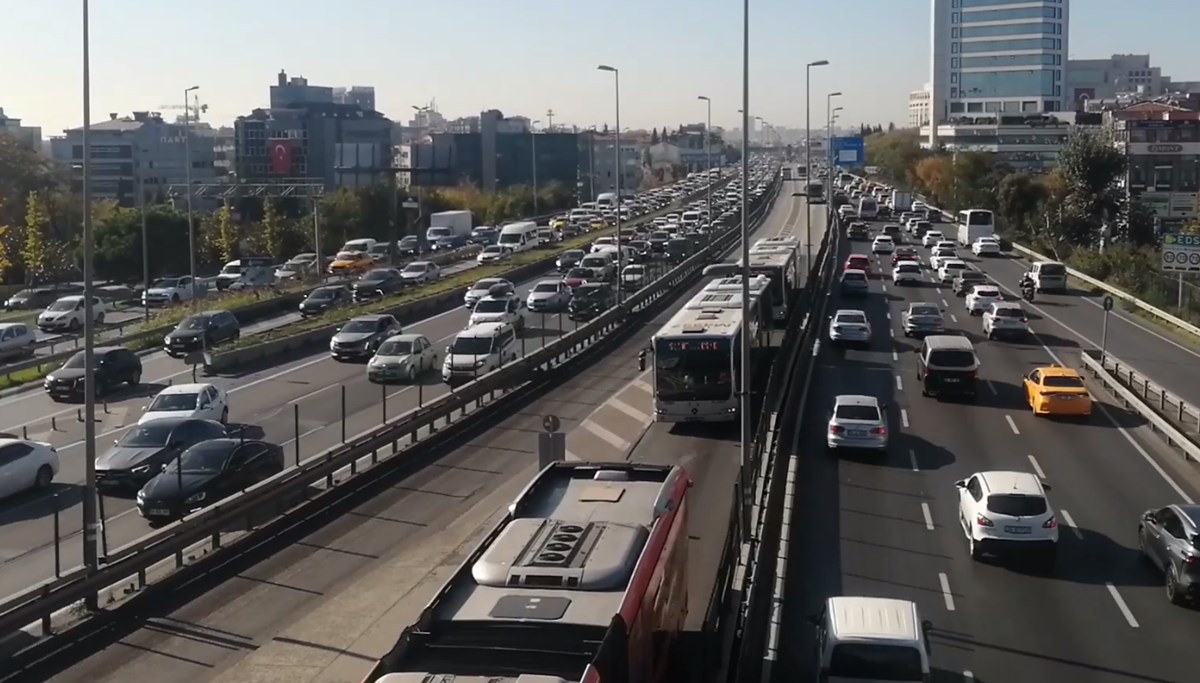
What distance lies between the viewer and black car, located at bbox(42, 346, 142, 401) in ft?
112

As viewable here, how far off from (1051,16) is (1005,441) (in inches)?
6566

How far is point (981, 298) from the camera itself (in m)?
49.0

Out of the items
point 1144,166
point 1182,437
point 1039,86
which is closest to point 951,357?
point 1182,437

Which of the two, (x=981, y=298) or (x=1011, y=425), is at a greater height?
(x=981, y=298)

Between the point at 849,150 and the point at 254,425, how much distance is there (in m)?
62.3

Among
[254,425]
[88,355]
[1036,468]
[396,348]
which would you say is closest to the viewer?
[88,355]

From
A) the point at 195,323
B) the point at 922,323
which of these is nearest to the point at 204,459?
the point at 195,323

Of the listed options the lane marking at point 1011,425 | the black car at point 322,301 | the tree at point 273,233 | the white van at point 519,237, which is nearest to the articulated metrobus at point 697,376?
the lane marking at point 1011,425

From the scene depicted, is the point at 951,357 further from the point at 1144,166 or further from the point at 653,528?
the point at 1144,166

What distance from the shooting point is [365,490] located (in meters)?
23.0

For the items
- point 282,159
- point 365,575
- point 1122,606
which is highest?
point 282,159

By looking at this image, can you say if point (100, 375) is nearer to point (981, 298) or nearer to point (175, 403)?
point (175, 403)

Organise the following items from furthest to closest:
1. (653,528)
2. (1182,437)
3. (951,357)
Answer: (951,357) → (1182,437) → (653,528)

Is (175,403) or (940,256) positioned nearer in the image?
(175,403)
